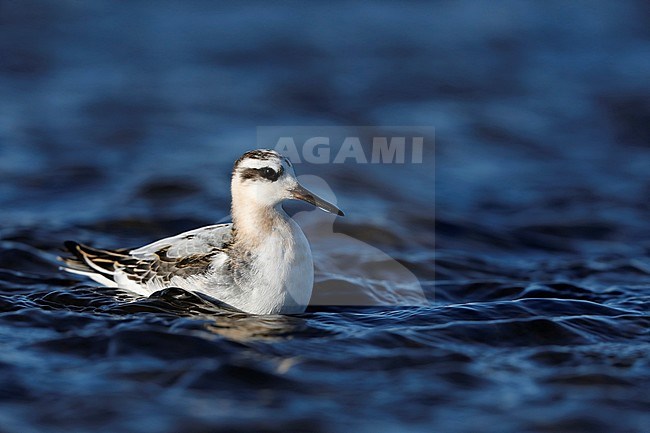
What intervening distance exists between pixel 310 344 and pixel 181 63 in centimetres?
1050

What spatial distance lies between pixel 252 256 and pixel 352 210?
4.00 m

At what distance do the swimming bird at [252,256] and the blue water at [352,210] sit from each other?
0.18 meters

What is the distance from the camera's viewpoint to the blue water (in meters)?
7.54

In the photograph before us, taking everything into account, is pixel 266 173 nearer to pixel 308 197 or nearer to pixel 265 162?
pixel 265 162

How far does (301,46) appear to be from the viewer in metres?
18.4

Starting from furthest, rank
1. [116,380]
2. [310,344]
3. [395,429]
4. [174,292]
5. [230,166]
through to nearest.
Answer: [230,166] → [174,292] → [310,344] → [116,380] → [395,429]

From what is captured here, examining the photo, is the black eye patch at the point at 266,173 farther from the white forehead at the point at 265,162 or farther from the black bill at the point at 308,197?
the black bill at the point at 308,197

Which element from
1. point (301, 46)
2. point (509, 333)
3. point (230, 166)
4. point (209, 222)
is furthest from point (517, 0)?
point (509, 333)

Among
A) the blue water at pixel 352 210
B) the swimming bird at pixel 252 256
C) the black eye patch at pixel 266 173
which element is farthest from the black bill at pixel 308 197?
the blue water at pixel 352 210

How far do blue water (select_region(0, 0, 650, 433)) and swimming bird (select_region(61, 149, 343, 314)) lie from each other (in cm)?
18

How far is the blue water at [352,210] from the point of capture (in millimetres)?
7535

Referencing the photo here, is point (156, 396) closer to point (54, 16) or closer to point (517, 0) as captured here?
point (54, 16)

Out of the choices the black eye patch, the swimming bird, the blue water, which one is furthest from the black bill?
the blue water

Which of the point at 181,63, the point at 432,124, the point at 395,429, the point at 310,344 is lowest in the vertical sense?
the point at 395,429
